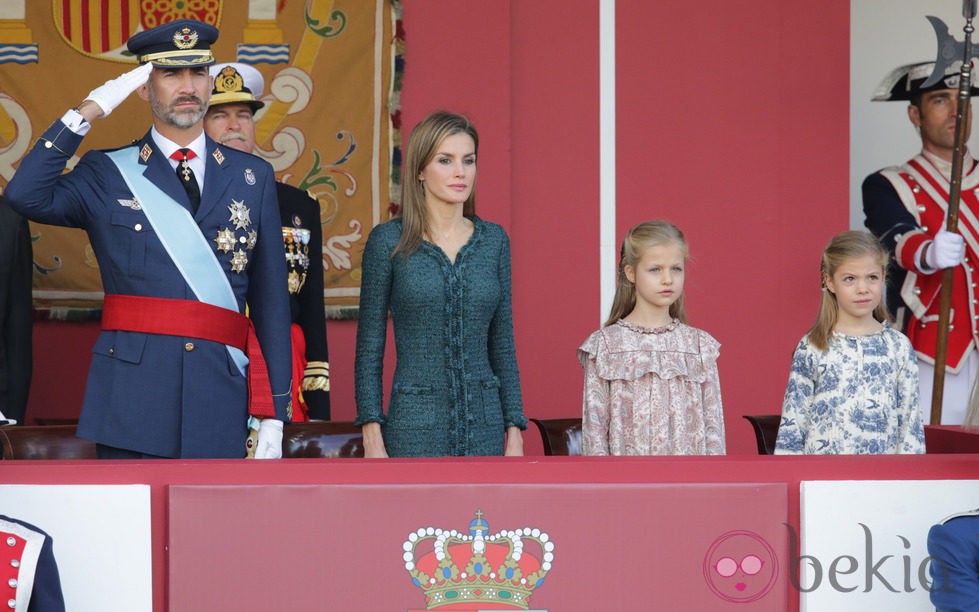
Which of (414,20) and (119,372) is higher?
(414,20)

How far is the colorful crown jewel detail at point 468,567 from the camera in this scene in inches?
113

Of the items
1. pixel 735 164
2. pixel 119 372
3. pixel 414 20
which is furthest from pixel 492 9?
pixel 119 372

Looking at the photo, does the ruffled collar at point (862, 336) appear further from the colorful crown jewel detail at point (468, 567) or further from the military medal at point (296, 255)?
the military medal at point (296, 255)

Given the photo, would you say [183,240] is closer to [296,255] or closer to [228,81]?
[296,255]

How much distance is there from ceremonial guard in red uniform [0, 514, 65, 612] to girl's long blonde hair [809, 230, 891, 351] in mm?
2198

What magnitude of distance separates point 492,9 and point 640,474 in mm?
3299

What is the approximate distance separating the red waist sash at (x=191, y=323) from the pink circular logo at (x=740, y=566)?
1.17 meters

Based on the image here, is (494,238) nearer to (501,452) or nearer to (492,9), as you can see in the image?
(501,452)

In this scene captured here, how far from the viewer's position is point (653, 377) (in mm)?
3838

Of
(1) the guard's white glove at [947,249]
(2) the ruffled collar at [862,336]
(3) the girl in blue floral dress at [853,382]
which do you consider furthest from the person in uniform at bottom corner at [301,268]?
(1) the guard's white glove at [947,249]

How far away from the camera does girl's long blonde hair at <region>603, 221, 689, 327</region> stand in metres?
3.98

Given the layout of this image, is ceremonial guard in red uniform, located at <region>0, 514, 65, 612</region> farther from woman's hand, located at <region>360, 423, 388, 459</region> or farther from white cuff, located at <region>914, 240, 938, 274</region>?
white cuff, located at <region>914, 240, 938, 274</region>

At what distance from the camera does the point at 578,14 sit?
5.94m

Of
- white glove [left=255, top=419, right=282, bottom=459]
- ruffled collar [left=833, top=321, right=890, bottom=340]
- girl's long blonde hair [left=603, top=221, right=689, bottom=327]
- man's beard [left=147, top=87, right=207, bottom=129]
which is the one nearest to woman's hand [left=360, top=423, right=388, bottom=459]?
white glove [left=255, top=419, right=282, bottom=459]
